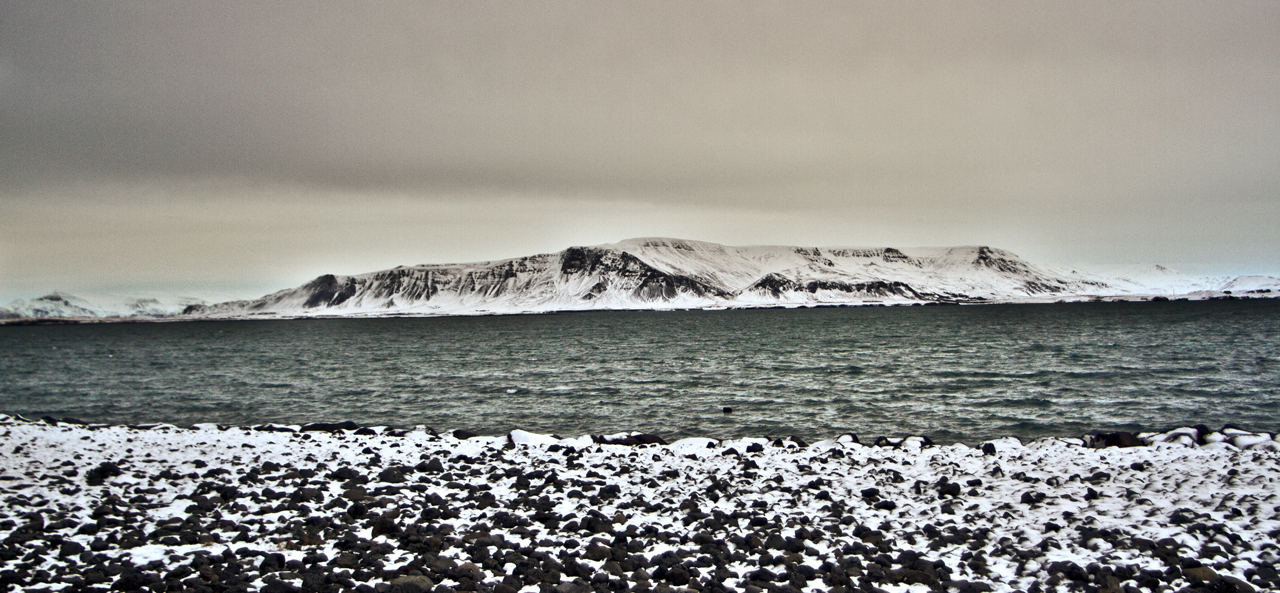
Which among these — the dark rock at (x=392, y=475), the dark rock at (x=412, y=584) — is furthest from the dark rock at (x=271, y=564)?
the dark rock at (x=392, y=475)

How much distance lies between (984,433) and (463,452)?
1701 cm

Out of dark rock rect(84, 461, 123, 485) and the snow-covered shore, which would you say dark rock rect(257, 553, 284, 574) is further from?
dark rock rect(84, 461, 123, 485)

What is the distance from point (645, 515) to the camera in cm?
1416

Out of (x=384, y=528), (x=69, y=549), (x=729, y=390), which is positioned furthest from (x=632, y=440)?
(x=729, y=390)

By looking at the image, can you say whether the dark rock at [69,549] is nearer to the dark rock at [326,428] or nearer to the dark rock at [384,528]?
the dark rock at [384,528]

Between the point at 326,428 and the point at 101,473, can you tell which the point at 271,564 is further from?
the point at 326,428

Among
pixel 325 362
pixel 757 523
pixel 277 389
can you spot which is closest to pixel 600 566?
pixel 757 523

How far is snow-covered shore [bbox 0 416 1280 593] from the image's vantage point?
10.7 metres

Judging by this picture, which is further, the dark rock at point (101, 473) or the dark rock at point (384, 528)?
the dark rock at point (101, 473)

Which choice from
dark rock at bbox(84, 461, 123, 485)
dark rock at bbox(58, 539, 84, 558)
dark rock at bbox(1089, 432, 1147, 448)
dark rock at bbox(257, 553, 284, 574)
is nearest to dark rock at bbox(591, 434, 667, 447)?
dark rock at bbox(257, 553, 284, 574)

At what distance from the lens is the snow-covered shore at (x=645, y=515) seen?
10656 millimetres

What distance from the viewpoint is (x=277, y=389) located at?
4494 cm

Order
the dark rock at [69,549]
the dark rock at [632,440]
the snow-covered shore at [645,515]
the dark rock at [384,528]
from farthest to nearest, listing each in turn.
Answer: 1. the dark rock at [632,440]
2. the dark rock at [384,528]
3. the dark rock at [69,549]
4. the snow-covered shore at [645,515]

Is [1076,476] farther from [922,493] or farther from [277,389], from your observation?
[277,389]
